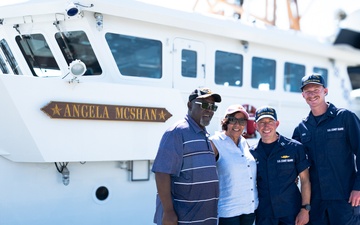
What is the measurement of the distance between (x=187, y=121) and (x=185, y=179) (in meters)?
0.41

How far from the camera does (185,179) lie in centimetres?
270

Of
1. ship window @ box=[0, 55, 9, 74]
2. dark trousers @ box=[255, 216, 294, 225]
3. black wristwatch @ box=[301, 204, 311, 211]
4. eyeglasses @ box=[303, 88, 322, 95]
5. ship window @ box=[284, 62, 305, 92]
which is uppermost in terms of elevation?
ship window @ box=[284, 62, 305, 92]

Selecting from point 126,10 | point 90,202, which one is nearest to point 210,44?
point 126,10

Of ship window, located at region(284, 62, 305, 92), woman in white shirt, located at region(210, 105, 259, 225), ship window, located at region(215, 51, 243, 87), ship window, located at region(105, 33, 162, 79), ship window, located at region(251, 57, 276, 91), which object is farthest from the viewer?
ship window, located at region(284, 62, 305, 92)

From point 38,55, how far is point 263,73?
3435 millimetres

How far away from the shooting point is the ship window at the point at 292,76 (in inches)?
266

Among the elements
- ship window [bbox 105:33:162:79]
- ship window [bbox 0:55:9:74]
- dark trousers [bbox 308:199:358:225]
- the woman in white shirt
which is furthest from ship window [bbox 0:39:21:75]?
dark trousers [bbox 308:199:358:225]

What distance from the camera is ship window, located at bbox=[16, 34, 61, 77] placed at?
16.1ft

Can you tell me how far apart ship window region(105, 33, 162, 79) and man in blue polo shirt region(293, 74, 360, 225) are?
2.42m

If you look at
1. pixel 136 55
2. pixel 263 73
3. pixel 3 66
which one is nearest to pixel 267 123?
pixel 136 55

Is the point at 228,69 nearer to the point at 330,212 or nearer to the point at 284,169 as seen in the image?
the point at 284,169

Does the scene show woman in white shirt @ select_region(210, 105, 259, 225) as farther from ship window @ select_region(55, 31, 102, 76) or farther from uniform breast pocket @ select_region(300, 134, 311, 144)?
ship window @ select_region(55, 31, 102, 76)

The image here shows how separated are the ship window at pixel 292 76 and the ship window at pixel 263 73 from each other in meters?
0.31

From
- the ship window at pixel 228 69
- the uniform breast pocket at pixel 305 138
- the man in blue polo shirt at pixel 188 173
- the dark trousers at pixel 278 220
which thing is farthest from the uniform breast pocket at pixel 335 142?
the ship window at pixel 228 69
